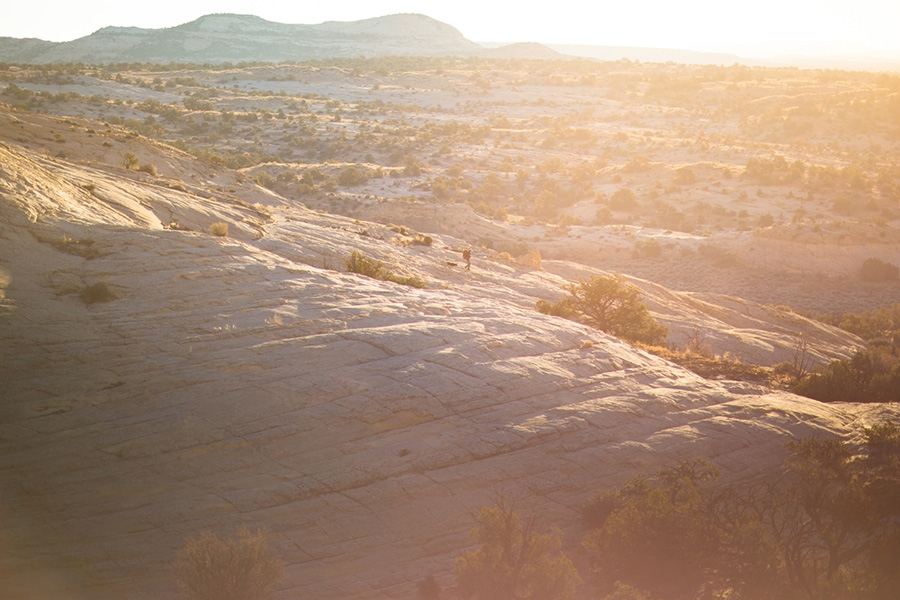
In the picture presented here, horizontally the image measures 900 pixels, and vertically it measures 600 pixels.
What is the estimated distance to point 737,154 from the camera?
68250mm

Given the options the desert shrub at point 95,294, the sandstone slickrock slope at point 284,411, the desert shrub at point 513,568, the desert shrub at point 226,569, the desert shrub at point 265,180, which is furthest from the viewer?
the desert shrub at point 265,180

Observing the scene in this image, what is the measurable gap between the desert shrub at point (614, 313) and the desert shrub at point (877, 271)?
22877 mm

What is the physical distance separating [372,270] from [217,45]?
17718 cm

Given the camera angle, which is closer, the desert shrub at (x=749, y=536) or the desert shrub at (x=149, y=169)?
the desert shrub at (x=749, y=536)

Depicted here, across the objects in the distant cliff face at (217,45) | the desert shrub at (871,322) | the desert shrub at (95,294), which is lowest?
the desert shrub at (871,322)

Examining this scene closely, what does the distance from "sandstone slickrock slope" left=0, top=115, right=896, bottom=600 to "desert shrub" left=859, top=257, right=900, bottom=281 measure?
26773 mm

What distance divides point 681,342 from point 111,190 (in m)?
21.7

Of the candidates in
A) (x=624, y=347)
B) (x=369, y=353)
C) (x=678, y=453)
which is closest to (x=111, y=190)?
(x=369, y=353)

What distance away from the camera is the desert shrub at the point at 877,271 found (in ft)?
129

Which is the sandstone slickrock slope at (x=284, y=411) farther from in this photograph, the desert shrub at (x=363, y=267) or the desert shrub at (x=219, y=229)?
the desert shrub at (x=363, y=267)

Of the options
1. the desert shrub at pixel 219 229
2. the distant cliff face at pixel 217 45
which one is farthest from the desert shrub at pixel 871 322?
the distant cliff face at pixel 217 45

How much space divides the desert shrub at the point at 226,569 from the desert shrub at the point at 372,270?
39.0 feet

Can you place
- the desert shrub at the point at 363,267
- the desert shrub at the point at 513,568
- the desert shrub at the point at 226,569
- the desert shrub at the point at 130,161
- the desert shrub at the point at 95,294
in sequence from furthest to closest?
the desert shrub at the point at 130,161, the desert shrub at the point at 363,267, the desert shrub at the point at 95,294, the desert shrub at the point at 513,568, the desert shrub at the point at 226,569

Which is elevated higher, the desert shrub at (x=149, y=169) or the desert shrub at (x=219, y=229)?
the desert shrub at (x=149, y=169)
